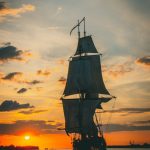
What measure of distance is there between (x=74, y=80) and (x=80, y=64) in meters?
4.71

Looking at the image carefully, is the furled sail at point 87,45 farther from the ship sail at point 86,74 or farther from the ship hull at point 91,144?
the ship hull at point 91,144

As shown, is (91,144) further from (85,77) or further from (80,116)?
(85,77)

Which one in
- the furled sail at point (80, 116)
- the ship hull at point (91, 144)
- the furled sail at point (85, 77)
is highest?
the furled sail at point (85, 77)

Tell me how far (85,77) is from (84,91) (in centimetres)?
383

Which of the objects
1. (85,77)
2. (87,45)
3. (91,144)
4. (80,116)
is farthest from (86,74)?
(91,144)

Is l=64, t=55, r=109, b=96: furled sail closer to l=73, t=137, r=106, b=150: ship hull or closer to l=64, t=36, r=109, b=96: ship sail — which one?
l=64, t=36, r=109, b=96: ship sail

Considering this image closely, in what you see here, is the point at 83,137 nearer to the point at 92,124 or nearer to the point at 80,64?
the point at 92,124

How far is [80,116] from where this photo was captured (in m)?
105

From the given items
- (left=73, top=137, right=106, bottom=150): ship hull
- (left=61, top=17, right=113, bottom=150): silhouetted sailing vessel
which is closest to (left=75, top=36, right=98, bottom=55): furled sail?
(left=61, top=17, right=113, bottom=150): silhouetted sailing vessel

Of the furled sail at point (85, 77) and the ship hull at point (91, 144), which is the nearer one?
the ship hull at point (91, 144)

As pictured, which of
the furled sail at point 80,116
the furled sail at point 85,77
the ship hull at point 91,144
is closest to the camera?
the ship hull at point 91,144

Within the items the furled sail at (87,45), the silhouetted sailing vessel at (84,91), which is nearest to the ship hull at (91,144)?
the silhouetted sailing vessel at (84,91)

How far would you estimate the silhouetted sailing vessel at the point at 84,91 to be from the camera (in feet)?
339

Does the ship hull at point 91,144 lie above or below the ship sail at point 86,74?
below
